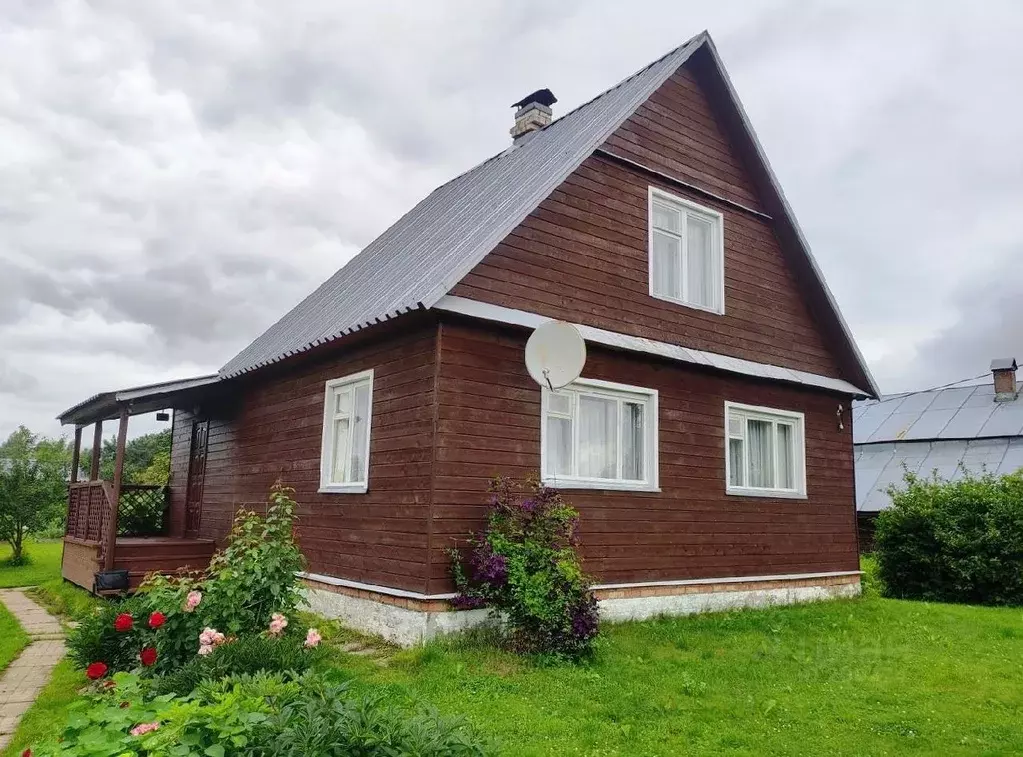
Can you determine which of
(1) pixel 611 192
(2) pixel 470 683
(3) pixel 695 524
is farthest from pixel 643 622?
(1) pixel 611 192

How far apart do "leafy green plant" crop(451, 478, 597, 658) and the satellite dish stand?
Answer: 3.57 ft

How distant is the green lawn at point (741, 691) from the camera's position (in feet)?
16.3

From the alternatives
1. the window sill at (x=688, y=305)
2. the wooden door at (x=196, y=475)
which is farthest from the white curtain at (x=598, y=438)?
the wooden door at (x=196, y=475)

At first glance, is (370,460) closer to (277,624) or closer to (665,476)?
(277,624)

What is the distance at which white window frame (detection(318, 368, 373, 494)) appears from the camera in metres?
8.63

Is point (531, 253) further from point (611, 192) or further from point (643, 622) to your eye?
point (643, 622)

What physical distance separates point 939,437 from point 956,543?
42.9 feet

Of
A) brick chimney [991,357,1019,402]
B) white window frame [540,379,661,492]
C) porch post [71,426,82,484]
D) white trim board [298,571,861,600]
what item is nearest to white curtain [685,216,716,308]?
white window frame [540,379,661,492]

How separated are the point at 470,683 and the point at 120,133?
10629 millimetres

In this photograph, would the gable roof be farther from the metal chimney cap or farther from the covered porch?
the covered porch

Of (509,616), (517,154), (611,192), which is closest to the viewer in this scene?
(509,616)

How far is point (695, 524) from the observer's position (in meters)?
9.66

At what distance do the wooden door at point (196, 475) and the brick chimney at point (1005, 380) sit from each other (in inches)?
890

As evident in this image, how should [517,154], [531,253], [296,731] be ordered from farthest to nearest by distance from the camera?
1. [517,154]
2. [531,253]
3. [296,731]
